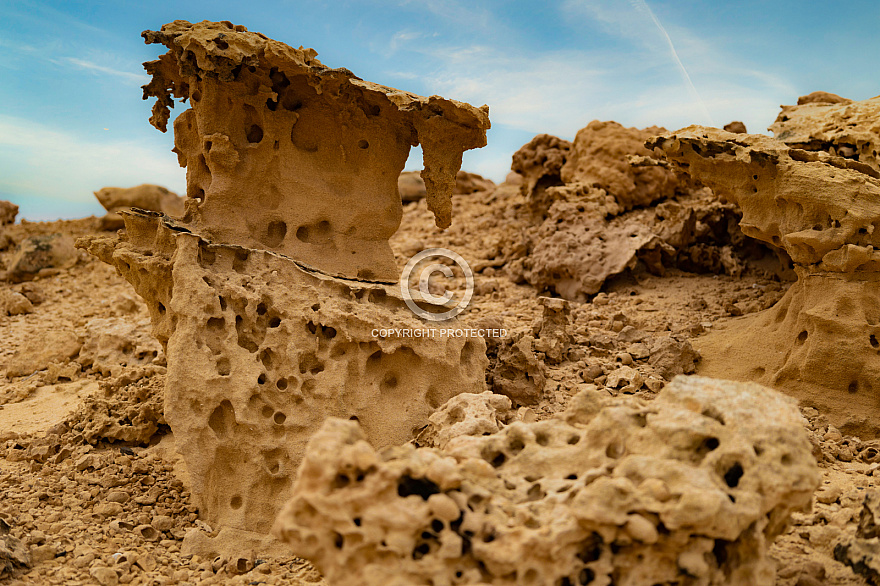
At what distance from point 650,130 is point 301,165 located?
6.90 meters

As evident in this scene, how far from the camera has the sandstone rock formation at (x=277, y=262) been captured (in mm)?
→ 3807

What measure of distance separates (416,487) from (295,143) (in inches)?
125

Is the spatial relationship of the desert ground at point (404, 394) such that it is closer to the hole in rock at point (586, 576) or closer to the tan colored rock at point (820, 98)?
the hole in rock at point (586, 576)

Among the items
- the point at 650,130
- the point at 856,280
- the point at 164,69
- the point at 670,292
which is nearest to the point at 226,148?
the point at 164,69

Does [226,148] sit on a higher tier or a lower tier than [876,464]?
higher

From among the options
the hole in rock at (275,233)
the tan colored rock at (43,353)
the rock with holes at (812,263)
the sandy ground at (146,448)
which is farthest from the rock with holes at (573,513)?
the tan colored rock at (43,353)

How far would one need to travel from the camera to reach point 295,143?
Result: 15.3 ft

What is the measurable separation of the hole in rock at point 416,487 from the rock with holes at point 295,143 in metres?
2.71

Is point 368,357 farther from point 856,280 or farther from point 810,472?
point 856,280

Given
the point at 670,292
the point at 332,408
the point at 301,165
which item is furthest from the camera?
the point at 670,292

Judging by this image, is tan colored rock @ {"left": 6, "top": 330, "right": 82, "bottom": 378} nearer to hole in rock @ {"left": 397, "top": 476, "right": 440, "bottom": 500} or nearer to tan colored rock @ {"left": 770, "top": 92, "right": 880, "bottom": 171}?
hole in rock @ {"left": 397, "top": 476, "right": 440, "bottom": 500}

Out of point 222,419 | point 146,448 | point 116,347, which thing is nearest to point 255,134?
point 222,419

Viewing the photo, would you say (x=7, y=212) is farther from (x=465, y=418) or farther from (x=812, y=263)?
(x=812, y=263)

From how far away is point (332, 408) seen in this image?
12.9ft
